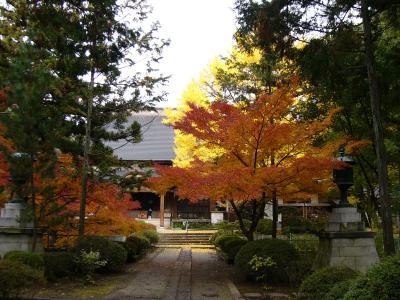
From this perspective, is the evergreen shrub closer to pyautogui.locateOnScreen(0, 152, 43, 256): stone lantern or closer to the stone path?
the stone path

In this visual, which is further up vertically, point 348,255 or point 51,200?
point 51,200

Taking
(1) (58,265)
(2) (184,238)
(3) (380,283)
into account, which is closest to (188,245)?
(2) (184,238)

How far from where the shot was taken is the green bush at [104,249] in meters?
13.0

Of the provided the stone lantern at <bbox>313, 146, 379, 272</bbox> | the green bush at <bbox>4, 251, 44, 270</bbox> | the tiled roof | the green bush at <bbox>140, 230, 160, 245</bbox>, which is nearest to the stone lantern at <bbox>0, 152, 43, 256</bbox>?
the green bush at <bbox>4, 251, 44, 270</bbox>

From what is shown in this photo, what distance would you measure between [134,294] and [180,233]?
21.3 meters

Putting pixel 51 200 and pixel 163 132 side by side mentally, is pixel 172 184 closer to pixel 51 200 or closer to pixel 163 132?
pixel 51 200

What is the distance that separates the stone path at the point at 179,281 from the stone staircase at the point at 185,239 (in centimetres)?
914

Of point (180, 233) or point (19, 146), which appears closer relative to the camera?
point (19, 146)

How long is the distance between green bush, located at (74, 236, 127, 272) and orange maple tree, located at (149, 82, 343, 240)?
8.12 feet

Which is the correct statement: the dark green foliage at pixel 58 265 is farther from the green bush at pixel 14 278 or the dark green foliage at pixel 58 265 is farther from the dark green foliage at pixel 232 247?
the dark green foliage at pixel 232 247

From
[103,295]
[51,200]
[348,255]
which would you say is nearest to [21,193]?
[51,200]

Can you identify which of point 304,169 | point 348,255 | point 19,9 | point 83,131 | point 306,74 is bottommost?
point 348,255

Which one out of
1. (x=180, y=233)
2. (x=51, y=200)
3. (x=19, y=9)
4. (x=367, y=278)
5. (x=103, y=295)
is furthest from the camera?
(x=180, y=233)

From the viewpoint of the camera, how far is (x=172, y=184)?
43.4 ft
